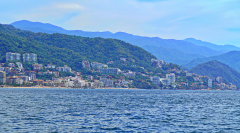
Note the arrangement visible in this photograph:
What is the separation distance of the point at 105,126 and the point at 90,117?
816 cm

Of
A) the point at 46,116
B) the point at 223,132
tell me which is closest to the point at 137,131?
the point at 223,132

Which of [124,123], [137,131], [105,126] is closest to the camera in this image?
[137,131]

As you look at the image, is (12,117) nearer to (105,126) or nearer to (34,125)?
(34,125)

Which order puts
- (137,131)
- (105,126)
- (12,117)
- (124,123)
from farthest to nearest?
(12,117)
(124,123)
(105,126)
(137,131)

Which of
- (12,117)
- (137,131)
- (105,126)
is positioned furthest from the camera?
(12,117)

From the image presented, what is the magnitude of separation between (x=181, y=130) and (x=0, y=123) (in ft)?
75.9

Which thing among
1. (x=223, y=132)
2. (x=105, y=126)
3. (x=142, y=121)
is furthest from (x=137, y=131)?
(x=223, y=132)

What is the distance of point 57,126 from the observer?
128ft

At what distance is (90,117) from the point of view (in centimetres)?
4772

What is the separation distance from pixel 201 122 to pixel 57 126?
21.0m

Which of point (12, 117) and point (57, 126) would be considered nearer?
point (57, 126)

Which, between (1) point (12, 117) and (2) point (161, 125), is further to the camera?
(1) point (12, 117)

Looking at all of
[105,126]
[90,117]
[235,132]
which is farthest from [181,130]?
[90,117]

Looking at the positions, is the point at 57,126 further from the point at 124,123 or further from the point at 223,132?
the point at 223,132
